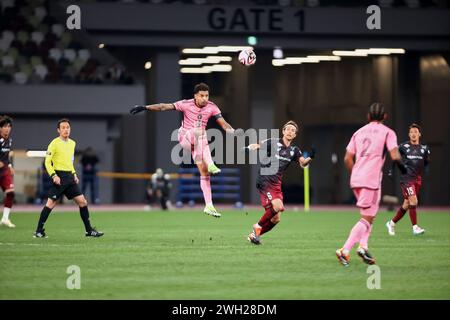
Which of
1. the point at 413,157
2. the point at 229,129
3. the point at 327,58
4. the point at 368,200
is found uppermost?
the point at 327,58

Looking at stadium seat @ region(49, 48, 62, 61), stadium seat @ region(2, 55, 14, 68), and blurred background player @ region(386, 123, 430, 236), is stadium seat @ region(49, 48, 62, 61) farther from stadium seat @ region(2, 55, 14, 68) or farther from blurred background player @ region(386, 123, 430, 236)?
blurred background player @ region(386, 123, 430, 236)

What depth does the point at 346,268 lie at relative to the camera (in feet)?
47.3

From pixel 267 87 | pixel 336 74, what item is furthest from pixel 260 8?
pixel 336 74

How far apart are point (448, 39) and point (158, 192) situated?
518 inches

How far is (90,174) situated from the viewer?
4091 cm

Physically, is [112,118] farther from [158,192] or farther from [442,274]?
[442,274]

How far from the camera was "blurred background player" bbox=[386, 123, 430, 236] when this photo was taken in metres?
22.5

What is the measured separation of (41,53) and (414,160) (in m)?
21.1

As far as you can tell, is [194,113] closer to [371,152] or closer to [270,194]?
[270,194]

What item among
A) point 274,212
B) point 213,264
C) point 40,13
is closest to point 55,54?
point 40,13

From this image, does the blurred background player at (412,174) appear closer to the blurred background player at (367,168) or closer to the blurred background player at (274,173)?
the blurred background player at (274,173)

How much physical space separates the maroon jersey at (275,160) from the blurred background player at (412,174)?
196 inches

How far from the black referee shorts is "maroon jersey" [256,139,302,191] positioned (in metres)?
3.60

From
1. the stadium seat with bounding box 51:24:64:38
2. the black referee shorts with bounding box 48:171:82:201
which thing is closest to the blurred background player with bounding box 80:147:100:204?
the stadium seat with bounding box 51:24:64:38
